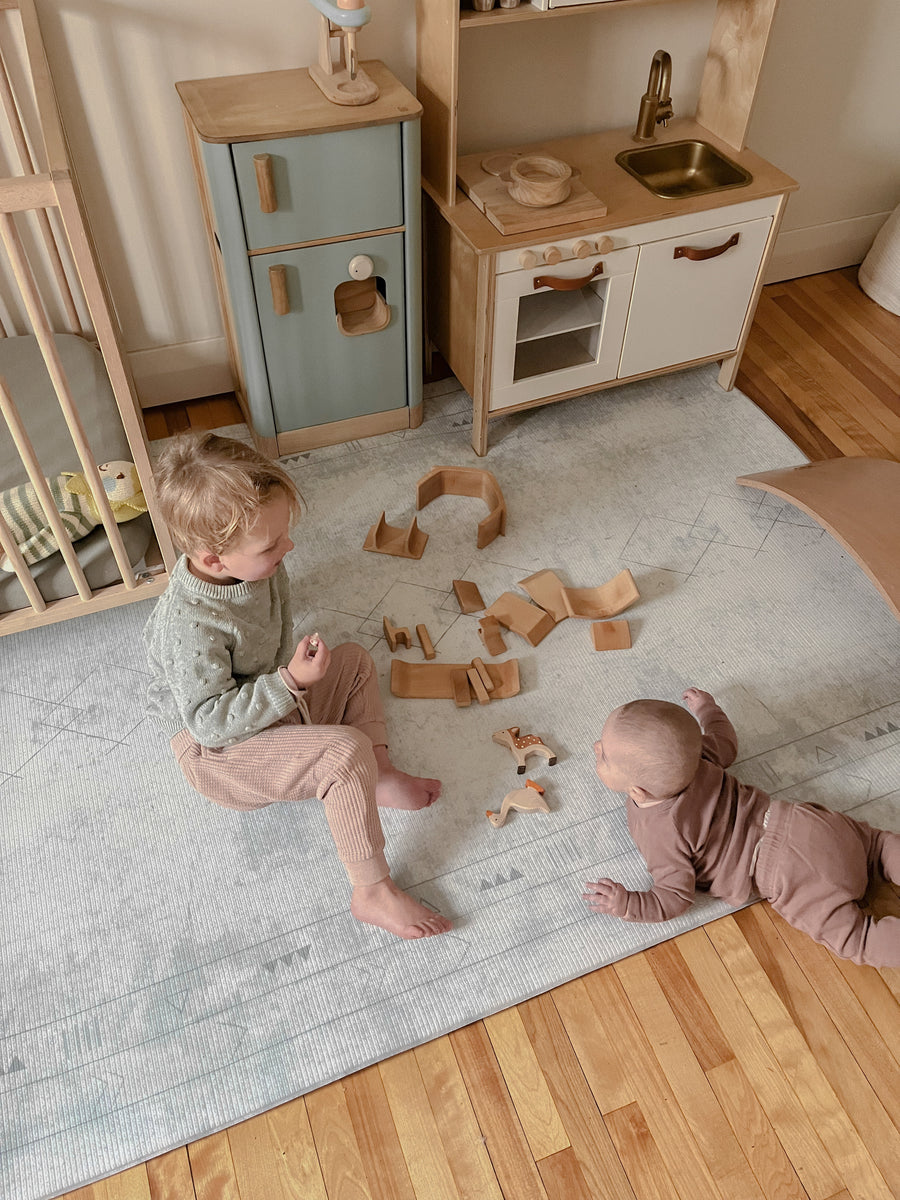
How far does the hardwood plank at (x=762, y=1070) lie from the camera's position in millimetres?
1172

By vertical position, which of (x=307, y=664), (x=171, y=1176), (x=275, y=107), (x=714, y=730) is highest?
(x=275, y=107)

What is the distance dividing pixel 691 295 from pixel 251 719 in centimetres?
145

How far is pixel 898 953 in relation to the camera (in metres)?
1.29

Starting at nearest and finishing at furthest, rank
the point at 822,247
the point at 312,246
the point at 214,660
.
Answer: the point at 214,660, the point at 312,246, the point at 822,247

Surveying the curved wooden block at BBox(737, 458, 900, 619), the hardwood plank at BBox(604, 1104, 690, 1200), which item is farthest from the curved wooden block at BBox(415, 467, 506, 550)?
the hardwood plank at BBox(604, 1104, 690, 1200)

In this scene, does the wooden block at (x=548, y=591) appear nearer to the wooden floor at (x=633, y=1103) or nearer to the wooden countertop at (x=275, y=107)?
the wooden floor at (x=633, y=1103)

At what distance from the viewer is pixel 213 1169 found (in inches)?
46.2

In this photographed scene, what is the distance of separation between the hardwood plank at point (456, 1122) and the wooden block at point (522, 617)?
75cm

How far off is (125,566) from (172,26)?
3.40 ft

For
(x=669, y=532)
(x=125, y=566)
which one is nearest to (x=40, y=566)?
(x=125, y=566)

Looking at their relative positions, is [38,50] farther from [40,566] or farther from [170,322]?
[40,566]

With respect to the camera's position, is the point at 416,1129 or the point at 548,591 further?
the point at 548,591

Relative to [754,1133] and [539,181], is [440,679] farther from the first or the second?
[539,181]

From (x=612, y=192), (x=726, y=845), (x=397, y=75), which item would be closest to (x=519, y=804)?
(x=726, y=845)
